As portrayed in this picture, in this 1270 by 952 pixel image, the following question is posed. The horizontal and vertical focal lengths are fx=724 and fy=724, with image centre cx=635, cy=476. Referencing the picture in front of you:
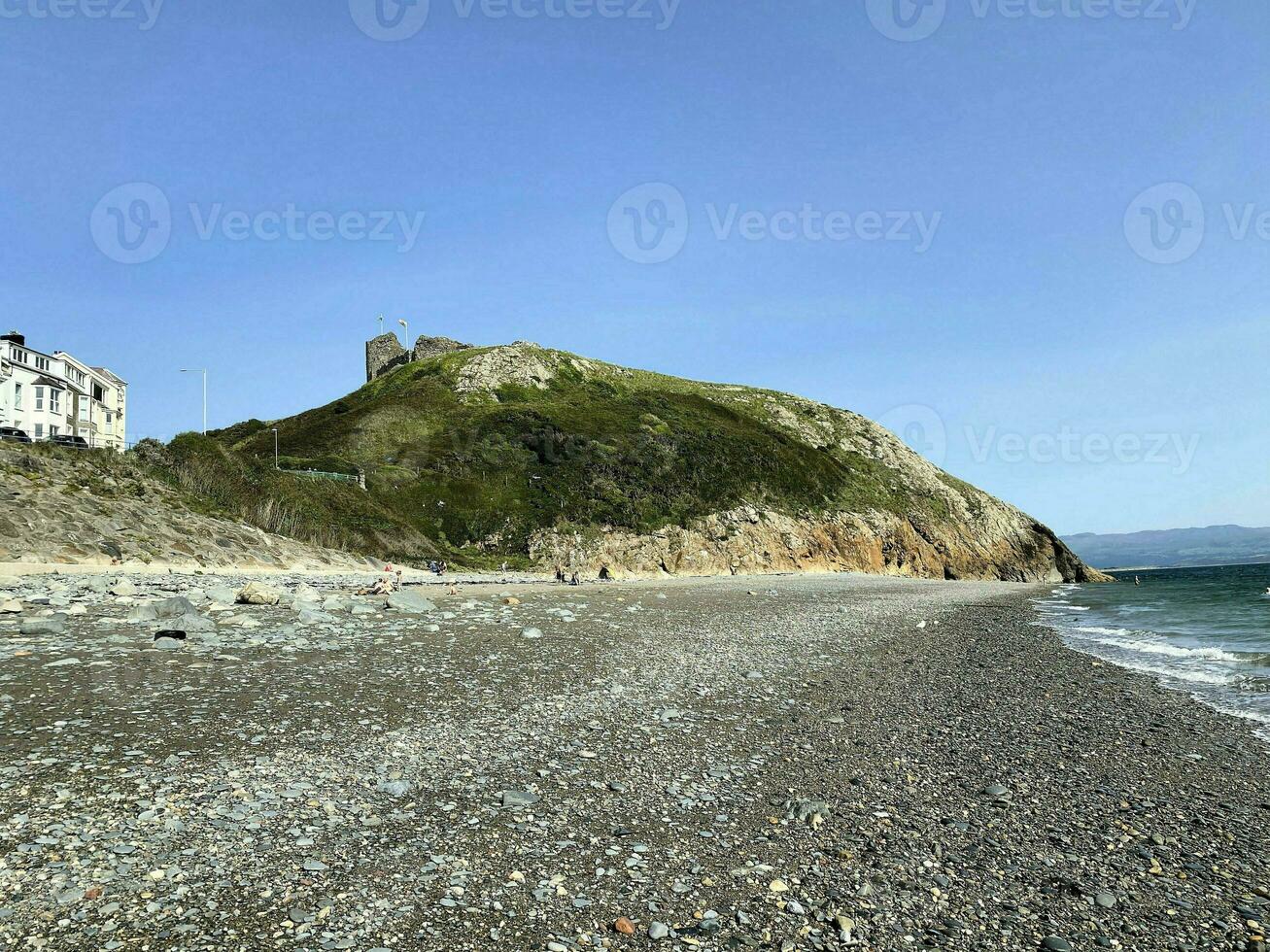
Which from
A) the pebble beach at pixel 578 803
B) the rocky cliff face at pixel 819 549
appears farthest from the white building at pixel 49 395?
the pebble beach at pixel 578 803

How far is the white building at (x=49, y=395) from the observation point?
199 ft

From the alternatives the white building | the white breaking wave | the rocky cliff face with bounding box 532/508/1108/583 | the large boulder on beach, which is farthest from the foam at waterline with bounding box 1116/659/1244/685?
the white building

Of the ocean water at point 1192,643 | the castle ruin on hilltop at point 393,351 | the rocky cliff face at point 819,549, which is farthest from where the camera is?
the castle ruin on hilltop at point 393,351

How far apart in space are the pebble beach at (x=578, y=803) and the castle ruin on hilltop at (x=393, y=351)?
408 feet

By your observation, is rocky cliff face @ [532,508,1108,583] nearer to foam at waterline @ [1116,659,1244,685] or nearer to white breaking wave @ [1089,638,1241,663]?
white breaking wave @ [1089,638,1241,663]

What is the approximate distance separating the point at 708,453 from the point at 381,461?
39439 millimetres

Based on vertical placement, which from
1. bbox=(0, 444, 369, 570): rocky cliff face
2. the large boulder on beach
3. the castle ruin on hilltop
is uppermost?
the castle ruin on hilltop

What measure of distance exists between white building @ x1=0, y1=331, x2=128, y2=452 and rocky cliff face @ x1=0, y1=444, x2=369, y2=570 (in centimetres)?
2164

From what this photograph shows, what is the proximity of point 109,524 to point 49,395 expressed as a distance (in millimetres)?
46559

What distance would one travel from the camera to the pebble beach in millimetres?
5867

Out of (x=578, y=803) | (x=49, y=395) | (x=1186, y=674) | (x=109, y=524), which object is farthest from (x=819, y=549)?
(x=578, y=803)

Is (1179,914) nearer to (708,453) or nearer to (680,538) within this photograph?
(680,538)

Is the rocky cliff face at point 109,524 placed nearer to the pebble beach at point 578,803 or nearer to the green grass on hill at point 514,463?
the green grass on hill at point 514,463

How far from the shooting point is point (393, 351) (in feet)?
463
